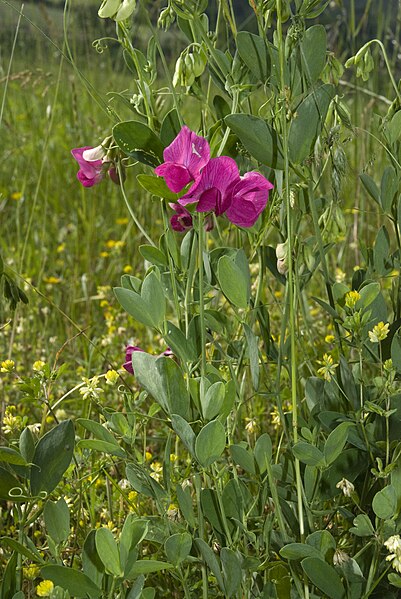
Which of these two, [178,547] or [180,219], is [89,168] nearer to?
[180,219]

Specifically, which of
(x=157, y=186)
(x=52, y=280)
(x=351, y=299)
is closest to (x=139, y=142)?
(x=157, y=186)

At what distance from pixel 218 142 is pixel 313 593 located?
0.53 metres


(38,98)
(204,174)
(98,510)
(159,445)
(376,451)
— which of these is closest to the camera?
(204,174)

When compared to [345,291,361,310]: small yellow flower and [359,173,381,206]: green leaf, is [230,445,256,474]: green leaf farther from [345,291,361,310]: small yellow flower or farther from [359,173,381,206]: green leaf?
[359,173,381,206]: green leaf

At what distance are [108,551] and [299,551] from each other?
0.65ft

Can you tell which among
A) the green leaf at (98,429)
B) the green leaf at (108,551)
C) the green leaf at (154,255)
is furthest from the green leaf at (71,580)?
the green leaf at (154,255)

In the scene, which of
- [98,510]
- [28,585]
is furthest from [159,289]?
[98,510]

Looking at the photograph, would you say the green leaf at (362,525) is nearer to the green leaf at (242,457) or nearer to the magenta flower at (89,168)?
the green leaf at (242,457)

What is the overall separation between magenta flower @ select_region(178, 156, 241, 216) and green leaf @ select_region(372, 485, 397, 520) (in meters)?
0.32

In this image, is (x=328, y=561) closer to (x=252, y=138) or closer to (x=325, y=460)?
(x=325, y=460)

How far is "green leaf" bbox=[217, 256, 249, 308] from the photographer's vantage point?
0.92 metres

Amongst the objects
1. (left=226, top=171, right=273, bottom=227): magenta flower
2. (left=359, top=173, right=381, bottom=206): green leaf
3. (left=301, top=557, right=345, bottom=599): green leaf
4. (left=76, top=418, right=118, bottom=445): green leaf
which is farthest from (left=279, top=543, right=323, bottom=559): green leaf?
(left=359, top=173, right=381, bottom=206): green leaf

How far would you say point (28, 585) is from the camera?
112cm

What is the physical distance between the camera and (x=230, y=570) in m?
0.89
